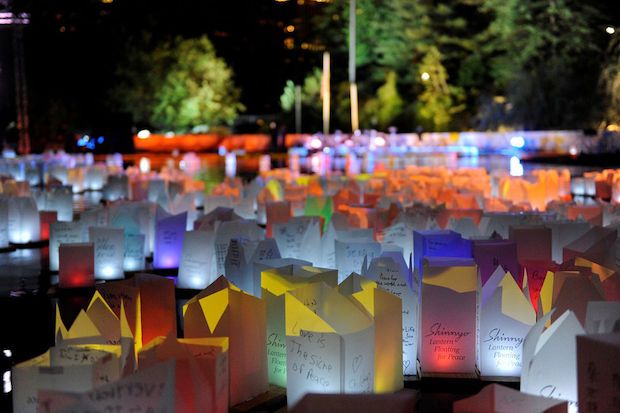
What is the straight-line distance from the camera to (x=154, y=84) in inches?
1378

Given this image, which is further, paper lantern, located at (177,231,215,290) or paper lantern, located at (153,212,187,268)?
paper lantern, located at (153,212,187,268)

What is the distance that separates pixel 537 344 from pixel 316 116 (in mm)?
34381

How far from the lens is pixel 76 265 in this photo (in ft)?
17.3

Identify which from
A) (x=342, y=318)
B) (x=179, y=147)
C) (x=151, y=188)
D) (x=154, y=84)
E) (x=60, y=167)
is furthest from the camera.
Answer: (x=154, y=84)

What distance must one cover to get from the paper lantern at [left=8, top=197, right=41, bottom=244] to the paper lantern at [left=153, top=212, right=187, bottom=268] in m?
1.89

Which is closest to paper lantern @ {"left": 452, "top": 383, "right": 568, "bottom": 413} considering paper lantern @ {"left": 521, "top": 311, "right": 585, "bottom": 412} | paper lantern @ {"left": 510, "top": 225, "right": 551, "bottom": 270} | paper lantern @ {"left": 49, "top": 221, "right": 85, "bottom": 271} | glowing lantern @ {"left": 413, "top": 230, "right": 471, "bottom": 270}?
paper lantern @ {"left": 521, "top": 311, "right": 585, "bottom": 412}

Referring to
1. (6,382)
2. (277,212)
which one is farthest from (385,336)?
(277,212)

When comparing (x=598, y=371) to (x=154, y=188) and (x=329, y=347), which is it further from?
(x=154, y=188)

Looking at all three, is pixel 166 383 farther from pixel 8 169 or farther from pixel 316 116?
pixel 316 116

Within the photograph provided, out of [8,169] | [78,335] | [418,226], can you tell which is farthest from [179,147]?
[78,335]

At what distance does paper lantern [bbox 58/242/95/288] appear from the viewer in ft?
17.3

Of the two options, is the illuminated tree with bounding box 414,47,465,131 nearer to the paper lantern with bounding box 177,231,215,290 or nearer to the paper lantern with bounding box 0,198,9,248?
the paper lantern with bounding box 0,198,9,248

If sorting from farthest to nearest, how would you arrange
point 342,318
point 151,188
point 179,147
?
point 179,147 < point 151,188 < point 342,318

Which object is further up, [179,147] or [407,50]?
[407,50]
